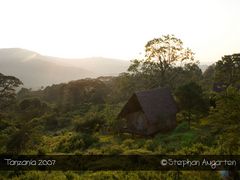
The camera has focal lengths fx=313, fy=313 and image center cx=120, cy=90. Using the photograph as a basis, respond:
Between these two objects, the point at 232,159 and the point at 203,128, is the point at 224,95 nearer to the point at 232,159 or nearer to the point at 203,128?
the point at 232,159

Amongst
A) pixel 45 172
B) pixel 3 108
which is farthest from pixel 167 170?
pixel 3 108

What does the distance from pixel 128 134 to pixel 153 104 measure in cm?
510

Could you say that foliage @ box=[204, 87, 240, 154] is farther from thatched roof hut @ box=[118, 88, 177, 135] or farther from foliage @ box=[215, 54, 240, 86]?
foliage @ box=[215, 54, 240, 86]

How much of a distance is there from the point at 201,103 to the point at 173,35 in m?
18.2

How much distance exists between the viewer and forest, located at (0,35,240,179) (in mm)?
16750

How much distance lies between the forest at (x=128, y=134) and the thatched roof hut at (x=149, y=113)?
92 centimetres

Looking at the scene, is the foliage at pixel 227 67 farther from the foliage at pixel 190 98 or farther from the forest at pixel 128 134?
the foliage at pixel 190 98

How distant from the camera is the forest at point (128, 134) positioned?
16750 millimetres

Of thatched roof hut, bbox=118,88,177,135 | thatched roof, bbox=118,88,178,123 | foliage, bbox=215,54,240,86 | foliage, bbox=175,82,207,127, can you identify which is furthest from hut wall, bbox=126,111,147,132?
foliage, bbox=215,54,240,86

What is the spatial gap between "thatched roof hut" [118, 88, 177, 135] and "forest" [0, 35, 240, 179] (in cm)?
92

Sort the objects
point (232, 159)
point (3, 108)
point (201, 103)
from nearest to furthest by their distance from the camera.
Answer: point (232, 159)
point (201, 103)
point (3, 108)

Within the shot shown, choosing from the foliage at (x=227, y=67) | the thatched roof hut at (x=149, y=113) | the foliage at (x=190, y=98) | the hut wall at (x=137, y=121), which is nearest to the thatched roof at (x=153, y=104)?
the thatched roof hut at (x=149, y=113)

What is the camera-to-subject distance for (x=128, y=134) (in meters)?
35.3

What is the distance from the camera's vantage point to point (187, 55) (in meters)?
52.0
